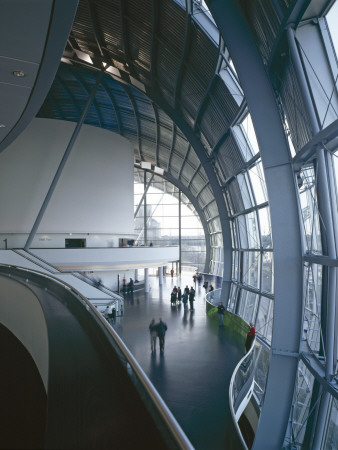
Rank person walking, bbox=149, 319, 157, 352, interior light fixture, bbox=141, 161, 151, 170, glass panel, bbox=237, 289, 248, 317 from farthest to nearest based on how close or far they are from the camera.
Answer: interior light fixture, bbox=141, 161, 151, 170 < glass panel, bbox=237, 289, 248, 317 < person walking, bbox=149, 319, 157, 352

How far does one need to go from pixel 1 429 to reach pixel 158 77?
787 inches

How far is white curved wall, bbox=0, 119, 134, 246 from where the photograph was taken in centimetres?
2792

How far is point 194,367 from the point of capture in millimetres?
12023

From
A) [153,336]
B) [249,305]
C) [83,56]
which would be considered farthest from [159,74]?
[249,305]

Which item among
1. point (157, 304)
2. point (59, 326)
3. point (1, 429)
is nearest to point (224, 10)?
point (59, 326)

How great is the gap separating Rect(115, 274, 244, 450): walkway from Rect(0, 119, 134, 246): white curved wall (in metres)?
12.0

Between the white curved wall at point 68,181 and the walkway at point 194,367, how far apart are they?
39.3 ft

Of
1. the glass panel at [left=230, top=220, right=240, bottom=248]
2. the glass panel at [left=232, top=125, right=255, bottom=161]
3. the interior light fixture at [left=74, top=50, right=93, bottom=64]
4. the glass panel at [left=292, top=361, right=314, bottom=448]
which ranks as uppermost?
the interior light fixture at [left=74, top=50, right=93, bottom=64]

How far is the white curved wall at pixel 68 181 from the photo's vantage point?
27922 millimetres

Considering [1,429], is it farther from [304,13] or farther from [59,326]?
[304,13]

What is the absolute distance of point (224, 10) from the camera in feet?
34.0

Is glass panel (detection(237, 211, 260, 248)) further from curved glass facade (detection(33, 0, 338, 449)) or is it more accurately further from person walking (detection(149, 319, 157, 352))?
person walking (detection(149, 319, 157, 352))

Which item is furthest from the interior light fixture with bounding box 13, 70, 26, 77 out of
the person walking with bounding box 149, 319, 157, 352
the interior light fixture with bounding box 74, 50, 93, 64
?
the interior light fixture with bounding box 74, 50, 93, 64

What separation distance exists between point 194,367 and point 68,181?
22222mm
